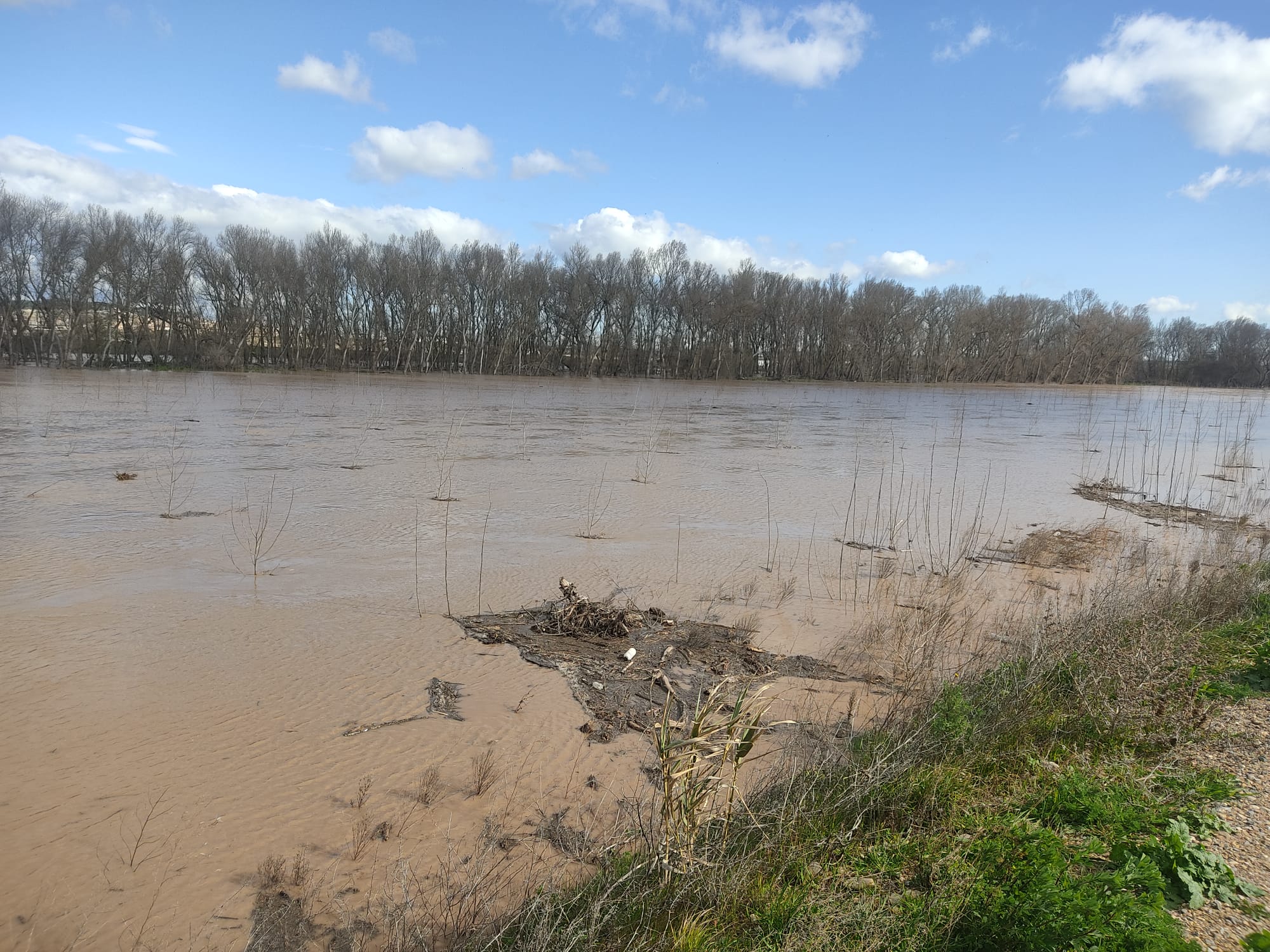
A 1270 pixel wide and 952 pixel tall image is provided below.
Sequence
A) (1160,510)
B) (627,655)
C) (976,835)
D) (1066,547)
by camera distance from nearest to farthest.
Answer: (976,835)
(627,655)
(1066,547)
(1160,510)

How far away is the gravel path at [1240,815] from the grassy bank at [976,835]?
0.22 feet

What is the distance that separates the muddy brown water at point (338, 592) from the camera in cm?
390

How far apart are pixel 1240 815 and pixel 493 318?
66.8 meters

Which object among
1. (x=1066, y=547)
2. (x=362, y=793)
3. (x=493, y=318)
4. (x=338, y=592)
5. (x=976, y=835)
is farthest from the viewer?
(x=493, y=318)

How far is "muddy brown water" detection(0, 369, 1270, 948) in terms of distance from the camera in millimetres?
3898

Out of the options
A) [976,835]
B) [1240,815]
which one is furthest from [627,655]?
[1240,815]

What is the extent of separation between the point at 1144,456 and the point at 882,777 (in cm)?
1924

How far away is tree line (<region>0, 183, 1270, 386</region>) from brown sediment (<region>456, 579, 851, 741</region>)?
5486 centimetres

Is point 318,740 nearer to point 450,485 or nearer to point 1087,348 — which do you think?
point 450,485

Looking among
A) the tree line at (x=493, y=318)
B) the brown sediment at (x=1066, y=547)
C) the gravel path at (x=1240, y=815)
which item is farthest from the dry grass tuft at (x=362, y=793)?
the tree line at (x=493, y=318)

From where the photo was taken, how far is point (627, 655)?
6039 mm

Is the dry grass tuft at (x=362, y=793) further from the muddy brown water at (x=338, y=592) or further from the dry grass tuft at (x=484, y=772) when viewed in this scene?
the dry grass tuft at (x=484, y=772)

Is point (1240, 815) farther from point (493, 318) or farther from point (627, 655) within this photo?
point (493, 318)

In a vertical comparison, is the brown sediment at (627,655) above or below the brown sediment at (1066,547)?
below
